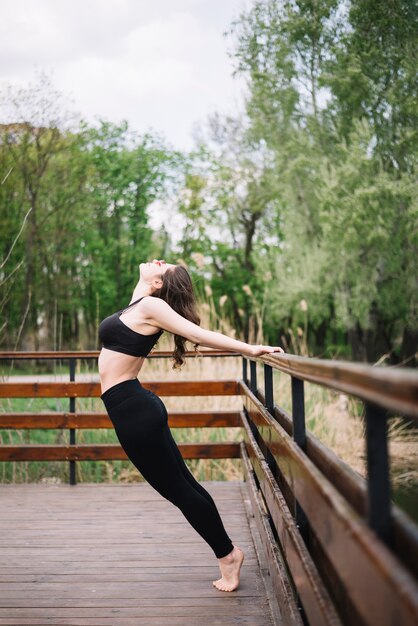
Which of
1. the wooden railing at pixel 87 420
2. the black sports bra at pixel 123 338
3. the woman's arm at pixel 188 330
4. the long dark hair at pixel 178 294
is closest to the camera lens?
the woman's arm at pixel 188 330

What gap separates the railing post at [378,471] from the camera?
98cm

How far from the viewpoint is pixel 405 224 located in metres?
14.5

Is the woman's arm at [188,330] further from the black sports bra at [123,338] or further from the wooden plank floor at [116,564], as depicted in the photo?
the wooden plank floor at [116,564]

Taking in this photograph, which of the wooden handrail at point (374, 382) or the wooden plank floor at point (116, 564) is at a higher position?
the wooden handrail at point (374, 382)

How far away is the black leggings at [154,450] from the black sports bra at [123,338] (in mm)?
151

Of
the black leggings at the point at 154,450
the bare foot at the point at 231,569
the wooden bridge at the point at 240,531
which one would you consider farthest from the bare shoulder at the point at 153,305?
the bare foot at the point at 231,569

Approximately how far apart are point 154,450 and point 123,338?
51 cm

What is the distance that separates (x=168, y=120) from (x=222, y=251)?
6361 millimetres

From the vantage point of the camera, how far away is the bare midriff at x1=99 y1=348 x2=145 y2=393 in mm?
2787

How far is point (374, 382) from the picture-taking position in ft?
3.01

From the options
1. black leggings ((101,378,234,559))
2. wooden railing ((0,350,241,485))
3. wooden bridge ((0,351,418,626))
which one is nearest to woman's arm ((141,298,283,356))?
wooden bridge ((0,351,418,626))

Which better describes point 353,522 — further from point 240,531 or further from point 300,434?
point 240,531

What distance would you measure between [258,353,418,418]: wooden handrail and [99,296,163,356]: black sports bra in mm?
1413

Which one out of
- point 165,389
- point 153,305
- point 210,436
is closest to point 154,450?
point 153,305
